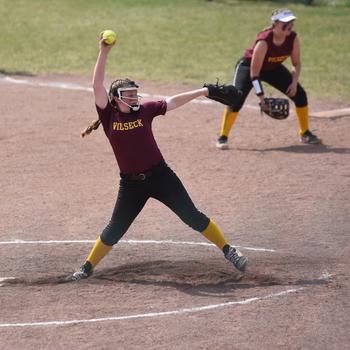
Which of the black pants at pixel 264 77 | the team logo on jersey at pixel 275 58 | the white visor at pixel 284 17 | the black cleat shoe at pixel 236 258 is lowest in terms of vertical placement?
the black cleat shoe at pixel 236 258

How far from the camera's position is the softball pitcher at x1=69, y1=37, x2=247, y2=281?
8.98 metres

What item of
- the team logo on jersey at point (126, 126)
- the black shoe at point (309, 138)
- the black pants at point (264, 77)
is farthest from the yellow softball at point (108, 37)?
the black shoe at point (309, 138)

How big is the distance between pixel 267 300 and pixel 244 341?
97 centimetres

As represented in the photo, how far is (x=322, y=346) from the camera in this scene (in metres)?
7.60

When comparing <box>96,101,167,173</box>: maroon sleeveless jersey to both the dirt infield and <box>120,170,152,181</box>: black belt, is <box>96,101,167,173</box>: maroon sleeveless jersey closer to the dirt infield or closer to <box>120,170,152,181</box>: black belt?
<box>120,170,152,181</box>: black belt

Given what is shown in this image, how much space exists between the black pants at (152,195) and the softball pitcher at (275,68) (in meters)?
4.79

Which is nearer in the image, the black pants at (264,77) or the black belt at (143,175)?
the black belt at (143,175)

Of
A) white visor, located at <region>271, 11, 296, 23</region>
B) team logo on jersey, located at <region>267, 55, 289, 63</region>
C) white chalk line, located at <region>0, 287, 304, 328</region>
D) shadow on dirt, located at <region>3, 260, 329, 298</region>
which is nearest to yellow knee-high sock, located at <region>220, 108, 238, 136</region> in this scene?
team logo on jersey, located at <region>267, 55, 289, 63</region>

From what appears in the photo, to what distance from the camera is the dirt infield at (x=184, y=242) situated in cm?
802

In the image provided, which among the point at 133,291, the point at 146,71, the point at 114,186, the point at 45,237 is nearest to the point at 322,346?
the point at 133,291

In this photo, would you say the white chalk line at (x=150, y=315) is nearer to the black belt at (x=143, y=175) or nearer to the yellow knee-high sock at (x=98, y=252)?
the yellow knee-high sock at (x=98, y=252)

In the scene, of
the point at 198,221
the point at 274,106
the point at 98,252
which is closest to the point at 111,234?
the point at 98,252

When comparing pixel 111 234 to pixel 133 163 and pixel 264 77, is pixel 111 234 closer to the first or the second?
pixel 133 163

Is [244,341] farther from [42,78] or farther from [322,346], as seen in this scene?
[42,78]
